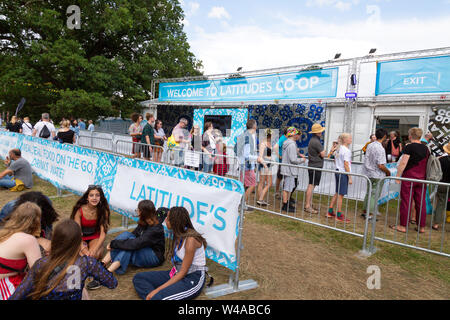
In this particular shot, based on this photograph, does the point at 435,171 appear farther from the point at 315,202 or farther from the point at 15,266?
the point at 15,266

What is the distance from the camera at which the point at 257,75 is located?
1286cm

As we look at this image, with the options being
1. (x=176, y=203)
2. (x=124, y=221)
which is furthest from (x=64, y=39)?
(x=176, y=203)

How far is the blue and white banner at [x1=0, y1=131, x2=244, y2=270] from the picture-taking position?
11.4 ft

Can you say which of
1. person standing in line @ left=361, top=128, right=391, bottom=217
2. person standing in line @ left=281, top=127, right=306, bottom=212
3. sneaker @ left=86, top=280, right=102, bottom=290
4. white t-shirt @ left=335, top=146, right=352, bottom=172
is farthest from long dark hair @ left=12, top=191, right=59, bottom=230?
person standing in line @ left=361, top=128, right=391, bottom=217

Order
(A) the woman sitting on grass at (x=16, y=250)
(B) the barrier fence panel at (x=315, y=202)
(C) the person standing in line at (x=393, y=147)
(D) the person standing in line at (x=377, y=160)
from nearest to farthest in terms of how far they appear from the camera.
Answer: (A) the woman sitting on grass at (x=16, y=250) < (B) the barrier fence panel at (x=315, y=202) < (D) the person standing in line at (x=377, y=160) < (C) the person standing in line at (x=393, y=147)

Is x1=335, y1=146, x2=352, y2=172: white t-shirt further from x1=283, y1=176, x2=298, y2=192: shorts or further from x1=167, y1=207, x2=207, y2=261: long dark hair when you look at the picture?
x1=167, y1=207, x2=207, y2=261: long dark hair

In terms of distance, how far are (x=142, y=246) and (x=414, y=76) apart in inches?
370

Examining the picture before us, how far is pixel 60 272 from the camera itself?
2.35 m

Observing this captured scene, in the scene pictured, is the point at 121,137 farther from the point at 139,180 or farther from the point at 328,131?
the point at 139,180

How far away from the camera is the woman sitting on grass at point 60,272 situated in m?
2.30

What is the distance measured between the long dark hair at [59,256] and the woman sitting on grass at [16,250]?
1.37 feet

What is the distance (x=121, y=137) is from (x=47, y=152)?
34.2 feet

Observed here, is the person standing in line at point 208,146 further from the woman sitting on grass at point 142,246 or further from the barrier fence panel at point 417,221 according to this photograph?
the woman sitting on grass at point 142,246

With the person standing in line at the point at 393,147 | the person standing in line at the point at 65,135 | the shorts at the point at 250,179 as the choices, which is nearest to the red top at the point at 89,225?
the shorts at the point at 250,179
